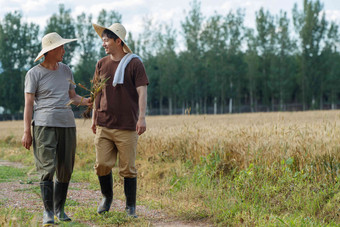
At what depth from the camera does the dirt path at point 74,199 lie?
473 cm

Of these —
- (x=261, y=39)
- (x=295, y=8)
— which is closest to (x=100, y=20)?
(x=261, y=39)

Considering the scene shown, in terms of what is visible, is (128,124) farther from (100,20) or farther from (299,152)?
(100,20)

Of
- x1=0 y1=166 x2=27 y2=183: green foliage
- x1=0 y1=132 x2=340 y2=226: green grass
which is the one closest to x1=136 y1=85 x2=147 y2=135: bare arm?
x1=0 y1=132 x2=340 y2=226: green grass

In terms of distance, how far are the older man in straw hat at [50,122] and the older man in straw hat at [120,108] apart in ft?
1.18

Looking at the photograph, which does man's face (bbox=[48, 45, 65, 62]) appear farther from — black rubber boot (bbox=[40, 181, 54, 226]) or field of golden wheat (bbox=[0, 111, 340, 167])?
field of golden wheat (bbox=[0, 111, 340, 167])

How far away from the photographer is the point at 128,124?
455 cm

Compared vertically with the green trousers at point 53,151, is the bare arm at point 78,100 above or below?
above

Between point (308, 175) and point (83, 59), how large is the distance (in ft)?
150

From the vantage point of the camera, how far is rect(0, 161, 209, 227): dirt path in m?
4.73

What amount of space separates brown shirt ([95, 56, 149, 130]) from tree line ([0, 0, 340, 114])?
42.0m

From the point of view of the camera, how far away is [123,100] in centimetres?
455

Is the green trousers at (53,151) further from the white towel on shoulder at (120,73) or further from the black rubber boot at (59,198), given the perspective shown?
the white towel on shoulder at (120,73)

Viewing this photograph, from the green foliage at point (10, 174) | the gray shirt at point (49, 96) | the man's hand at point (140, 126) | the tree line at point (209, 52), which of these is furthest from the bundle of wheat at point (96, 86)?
the tree line at point (209, 52)

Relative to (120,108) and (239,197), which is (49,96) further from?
(239,197)
